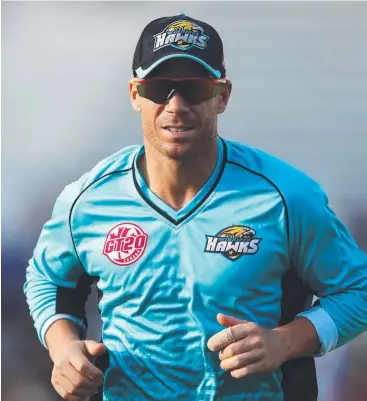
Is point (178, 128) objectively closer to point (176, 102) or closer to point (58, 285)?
point (176, 102)

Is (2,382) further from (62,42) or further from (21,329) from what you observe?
(62,42)

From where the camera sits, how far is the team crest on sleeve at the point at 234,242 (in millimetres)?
2012

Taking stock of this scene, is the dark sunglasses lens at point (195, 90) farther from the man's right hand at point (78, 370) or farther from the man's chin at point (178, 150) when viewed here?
the man's right hand at point (78, 370)

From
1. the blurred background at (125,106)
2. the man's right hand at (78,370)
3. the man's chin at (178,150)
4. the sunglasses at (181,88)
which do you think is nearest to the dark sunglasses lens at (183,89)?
the sunglasses at (181,88)

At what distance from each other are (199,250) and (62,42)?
2.80 feet

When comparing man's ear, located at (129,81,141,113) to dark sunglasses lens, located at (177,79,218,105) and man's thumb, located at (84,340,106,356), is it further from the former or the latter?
man's thumb, located at (84,340,106,356)

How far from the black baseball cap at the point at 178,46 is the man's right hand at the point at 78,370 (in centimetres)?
Result: 74

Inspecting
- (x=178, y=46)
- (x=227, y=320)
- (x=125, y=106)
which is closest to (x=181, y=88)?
(x=178, y=46)

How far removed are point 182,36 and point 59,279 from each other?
0.80m

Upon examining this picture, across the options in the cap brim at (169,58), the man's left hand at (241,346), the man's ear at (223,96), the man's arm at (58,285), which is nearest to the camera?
the man's left hand at (241,346)

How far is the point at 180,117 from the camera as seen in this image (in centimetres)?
196

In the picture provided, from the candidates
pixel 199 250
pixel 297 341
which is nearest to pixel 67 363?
pixel 199 250

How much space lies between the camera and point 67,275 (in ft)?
7.21

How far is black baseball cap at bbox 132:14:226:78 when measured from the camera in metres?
1.95
